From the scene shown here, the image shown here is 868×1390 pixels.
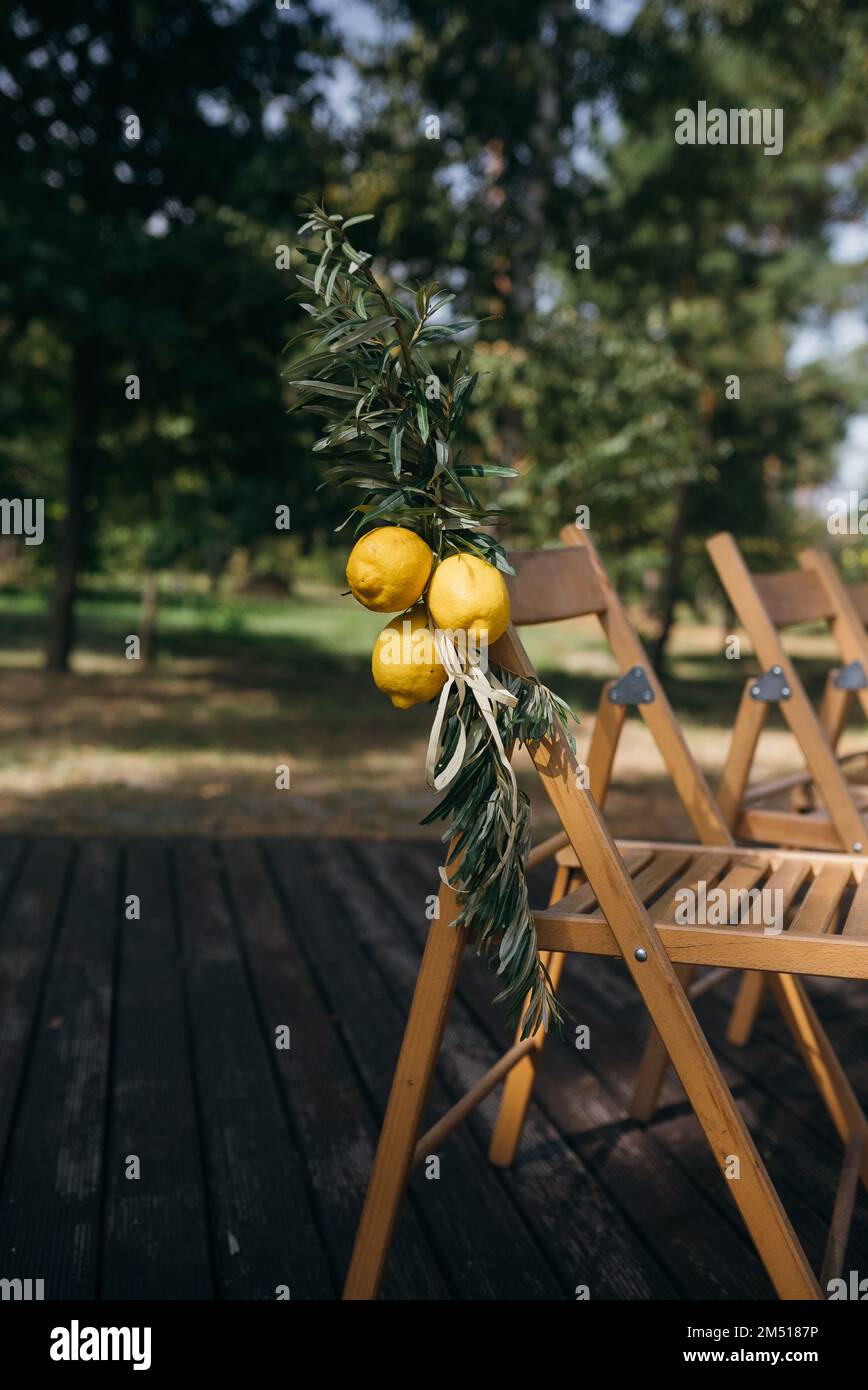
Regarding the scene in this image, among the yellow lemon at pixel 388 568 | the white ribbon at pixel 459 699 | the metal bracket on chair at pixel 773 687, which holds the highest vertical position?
the yellow lemon at pixel 388 568

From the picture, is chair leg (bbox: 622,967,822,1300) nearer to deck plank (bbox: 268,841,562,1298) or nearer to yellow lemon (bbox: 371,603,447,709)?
deck plank (bbox: 268,841,562,1298)

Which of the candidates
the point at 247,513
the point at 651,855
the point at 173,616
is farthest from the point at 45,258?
the point at 173,616

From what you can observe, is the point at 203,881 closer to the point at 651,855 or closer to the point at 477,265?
the point at 651,855

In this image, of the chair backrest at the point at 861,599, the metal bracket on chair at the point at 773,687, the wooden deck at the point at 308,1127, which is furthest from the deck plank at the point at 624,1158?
the chair backrest at the point at 861,599

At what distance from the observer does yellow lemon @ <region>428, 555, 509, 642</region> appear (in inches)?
56.6

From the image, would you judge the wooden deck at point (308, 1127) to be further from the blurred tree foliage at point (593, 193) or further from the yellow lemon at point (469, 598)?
the blurred tree foliage at point (593, 193)

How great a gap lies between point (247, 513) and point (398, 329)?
7079mm

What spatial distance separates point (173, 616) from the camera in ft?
51.4

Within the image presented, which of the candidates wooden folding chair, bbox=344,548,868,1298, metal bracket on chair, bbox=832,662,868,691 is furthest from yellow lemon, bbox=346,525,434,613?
metal bracket on chair, bbox=832,662,868,691

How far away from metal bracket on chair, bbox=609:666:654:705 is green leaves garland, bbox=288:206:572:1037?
0.55 m

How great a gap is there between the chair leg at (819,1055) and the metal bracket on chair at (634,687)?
56 centimetres

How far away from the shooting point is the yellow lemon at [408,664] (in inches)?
57.6

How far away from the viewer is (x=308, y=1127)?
231 centimetres

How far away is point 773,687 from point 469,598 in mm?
1185
